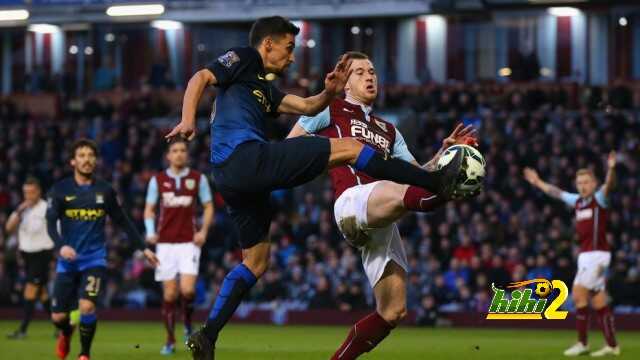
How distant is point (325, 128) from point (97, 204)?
4.23m

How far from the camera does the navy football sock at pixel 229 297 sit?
10758 mm

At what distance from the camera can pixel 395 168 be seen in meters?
9.84

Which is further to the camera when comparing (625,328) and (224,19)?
(224,19)

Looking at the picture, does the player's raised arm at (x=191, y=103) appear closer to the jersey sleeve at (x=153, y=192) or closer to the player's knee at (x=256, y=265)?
the player's knee at (x=256, y=265)

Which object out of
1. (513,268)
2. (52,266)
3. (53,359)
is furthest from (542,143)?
(53,359)

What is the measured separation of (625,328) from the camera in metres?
24.5

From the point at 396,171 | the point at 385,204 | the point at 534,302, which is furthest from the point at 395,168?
the point at 534,302

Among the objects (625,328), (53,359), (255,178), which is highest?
(255,178)

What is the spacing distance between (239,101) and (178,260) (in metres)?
7.88

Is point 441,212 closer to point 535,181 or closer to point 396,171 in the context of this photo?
point 535,181

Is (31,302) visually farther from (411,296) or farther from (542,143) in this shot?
(542,143)

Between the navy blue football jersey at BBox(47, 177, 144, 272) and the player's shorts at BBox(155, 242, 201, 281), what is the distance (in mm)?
2872

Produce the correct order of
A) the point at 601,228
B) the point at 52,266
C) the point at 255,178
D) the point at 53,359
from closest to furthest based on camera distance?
the point at 255,178 < the point at 53,359 < the point at 601,228 < the point at 52,266

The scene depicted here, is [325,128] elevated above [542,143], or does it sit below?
above
